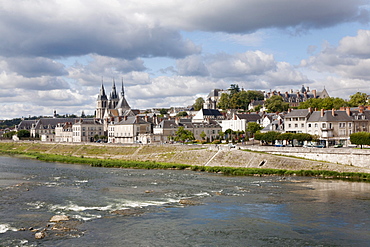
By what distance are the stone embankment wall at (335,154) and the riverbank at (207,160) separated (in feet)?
2.78

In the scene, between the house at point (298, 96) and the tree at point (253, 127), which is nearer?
the tree at point (253, 127)

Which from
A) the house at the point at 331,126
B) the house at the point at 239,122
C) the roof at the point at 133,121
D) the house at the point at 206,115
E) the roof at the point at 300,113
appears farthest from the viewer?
the house at the point at 206,115

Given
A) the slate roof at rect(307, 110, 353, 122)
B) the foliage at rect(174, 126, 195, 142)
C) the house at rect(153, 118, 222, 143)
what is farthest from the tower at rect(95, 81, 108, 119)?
the slate roof at rect(307, 110, 353, 122)

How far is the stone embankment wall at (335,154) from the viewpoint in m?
52.4

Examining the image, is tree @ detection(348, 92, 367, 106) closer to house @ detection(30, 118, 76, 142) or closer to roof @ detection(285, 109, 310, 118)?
roof @ detection(285, 109, 310, 118)

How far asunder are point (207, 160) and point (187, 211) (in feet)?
103

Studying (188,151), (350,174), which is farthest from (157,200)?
(188,151)

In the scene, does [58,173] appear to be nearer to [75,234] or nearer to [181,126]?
[75,234]

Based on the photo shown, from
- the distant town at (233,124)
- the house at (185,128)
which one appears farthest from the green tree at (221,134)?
the house at (185,128)

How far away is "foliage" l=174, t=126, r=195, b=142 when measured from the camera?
291 ft

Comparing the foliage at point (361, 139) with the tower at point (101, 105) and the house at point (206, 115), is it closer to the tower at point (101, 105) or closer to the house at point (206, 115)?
the house at point (206, 115)

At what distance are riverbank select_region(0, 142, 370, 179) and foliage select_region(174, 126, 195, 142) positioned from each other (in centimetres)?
1115

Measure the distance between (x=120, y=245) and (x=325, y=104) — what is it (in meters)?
84.6

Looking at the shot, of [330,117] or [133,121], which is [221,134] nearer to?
[133,121]
